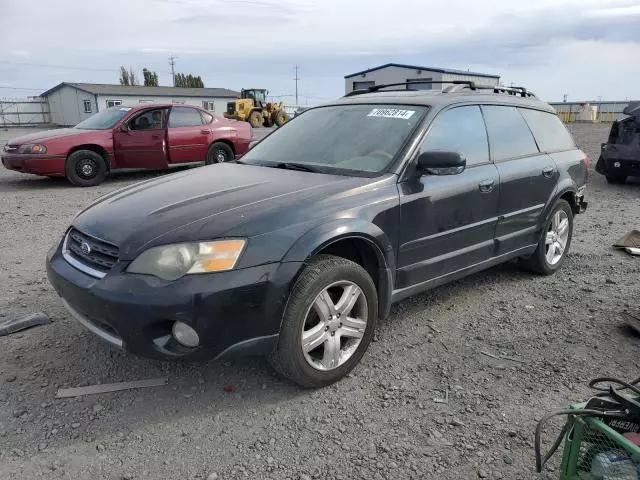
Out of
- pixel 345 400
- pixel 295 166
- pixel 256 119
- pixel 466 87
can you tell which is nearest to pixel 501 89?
pixel 466 87

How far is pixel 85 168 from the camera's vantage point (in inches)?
→ 375

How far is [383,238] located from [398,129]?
0.86 meters

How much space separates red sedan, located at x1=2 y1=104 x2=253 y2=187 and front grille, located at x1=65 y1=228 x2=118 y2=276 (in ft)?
22.6

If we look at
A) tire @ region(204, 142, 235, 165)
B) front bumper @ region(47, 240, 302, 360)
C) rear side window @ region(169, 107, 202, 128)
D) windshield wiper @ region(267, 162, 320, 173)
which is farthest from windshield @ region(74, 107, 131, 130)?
front bumper @ region(47, 240, 302, 360)

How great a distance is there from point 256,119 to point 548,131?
28056mm

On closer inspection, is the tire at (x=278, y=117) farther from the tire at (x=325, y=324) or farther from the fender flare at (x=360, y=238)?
the tire at (x=325, y=324)

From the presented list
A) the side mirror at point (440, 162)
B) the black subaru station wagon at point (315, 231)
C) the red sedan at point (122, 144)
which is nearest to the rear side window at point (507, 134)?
the black subaru station wagon at point (315, 231)

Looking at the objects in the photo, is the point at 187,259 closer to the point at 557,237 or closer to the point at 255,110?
the point at 557,237

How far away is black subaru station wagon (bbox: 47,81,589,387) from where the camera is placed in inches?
101

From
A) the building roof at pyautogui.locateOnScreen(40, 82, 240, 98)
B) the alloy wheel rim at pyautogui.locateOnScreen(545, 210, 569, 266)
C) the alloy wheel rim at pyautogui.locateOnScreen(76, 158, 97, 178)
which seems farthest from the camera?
the building roof at pyautogui.locateOnScreen(40, 82, 240, 98)

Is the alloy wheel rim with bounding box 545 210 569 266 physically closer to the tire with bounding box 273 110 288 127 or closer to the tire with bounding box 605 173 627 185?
the tire with bounding box 605 173 627 185

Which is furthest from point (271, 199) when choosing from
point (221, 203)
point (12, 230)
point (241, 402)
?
point (12, 230)

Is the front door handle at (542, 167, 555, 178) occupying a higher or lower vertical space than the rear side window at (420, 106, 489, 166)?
lower

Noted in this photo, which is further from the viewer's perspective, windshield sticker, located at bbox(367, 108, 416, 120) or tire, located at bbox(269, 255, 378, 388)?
windshield sticker, located at bbox(367, 108, 416, 120)
